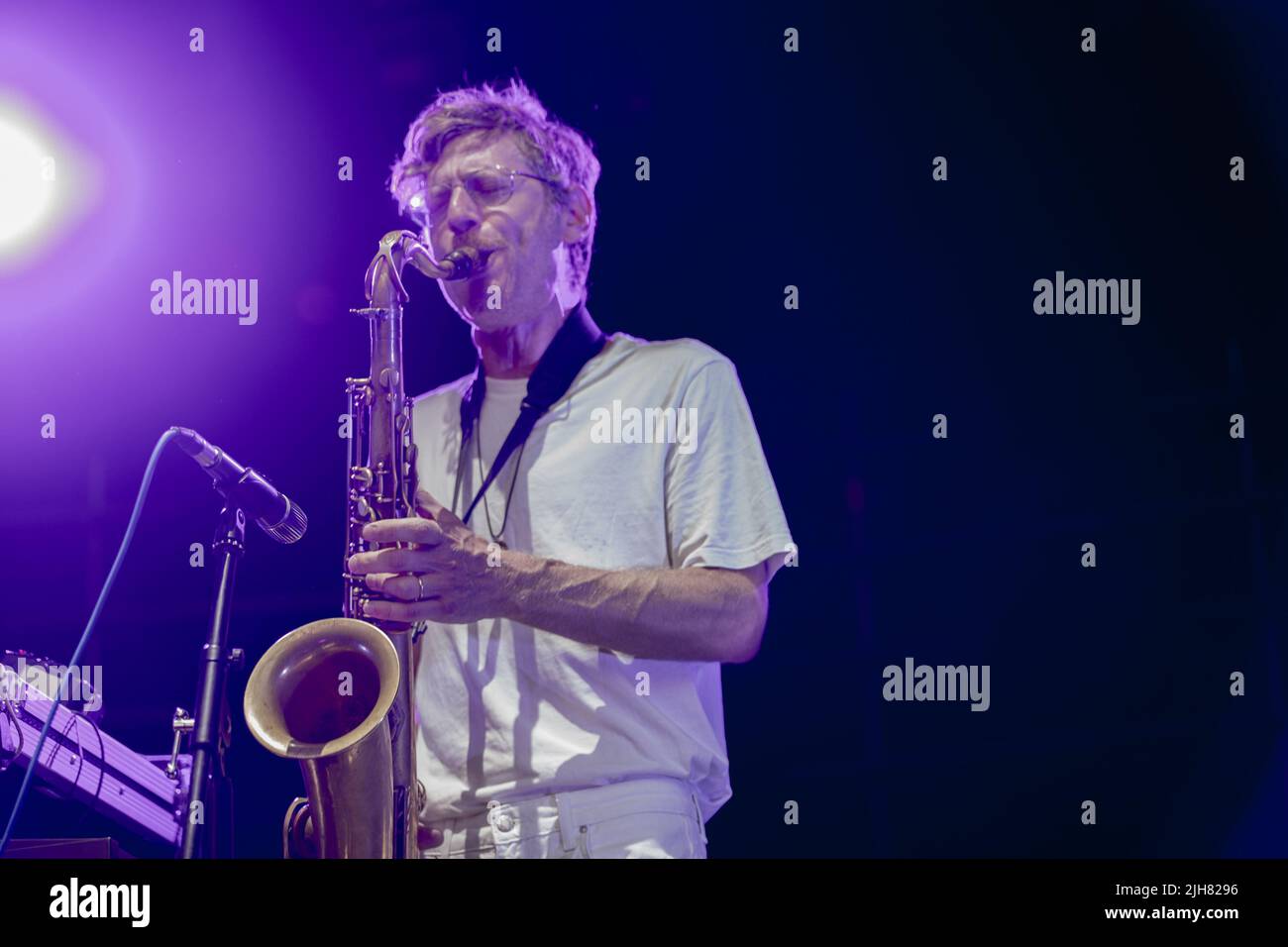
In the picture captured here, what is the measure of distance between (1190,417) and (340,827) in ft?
6.68

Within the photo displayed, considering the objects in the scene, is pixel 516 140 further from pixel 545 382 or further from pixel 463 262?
pixel 545 382

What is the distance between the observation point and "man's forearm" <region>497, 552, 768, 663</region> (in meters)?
2.49

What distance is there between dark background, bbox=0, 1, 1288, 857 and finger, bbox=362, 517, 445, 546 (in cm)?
49

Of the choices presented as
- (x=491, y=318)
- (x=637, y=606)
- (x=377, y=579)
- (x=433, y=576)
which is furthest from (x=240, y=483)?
(x=637, y=606)

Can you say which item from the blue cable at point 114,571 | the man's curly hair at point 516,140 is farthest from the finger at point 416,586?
the man's curly hair at point 516,140

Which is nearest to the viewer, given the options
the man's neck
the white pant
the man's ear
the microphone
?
the white pant

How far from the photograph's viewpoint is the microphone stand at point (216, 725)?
2.53 metres

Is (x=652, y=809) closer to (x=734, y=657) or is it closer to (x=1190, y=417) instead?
(x=734, y=657)

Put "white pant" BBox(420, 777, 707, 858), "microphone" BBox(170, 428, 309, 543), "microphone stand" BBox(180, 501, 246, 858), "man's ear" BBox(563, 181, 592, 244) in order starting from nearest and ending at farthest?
1. "white pant" BBox(420, 777, 707, 858)
2. "microphone stand" BBox(180, 501, 246, 858)
3. "microphone" BBox(170, 428, 309, 543)
4. "man's ear" BBox(563, 181, 592, 244)

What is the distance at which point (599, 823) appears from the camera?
2.42 meters

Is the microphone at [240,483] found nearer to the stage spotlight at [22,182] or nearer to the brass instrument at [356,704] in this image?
the brass instrument at [356,704]

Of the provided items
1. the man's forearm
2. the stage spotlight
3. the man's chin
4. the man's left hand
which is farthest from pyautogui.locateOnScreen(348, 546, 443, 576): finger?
the stage spotlight

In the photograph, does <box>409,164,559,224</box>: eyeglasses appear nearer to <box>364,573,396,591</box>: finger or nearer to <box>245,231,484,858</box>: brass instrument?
<box>245,231,484,858</box>: brass instrument
